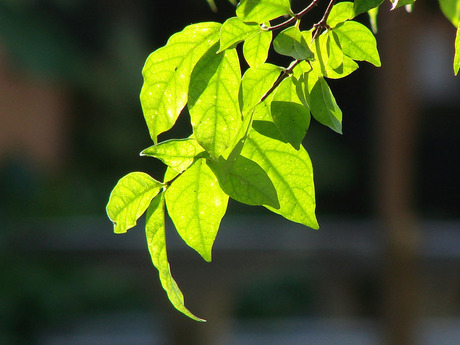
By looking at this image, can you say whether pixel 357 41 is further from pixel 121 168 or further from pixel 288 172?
pixel 121 168

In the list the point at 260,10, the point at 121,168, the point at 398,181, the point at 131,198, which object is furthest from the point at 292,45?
the point at 121,168

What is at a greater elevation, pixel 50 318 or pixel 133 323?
pixel 50 318

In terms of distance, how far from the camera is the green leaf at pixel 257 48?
0.37 m

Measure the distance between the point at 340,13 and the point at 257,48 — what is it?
54mm

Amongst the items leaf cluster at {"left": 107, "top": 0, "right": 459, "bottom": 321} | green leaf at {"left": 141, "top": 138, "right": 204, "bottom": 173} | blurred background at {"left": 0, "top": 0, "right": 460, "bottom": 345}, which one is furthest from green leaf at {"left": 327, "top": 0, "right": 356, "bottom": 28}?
blurred background at {"left": 0, "top": 0, "right": 460, "bottom": 345}

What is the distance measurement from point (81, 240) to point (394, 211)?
1.03 metres

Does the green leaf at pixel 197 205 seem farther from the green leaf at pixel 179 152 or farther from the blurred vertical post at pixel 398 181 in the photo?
the blurred vertical post at pixel 398 181

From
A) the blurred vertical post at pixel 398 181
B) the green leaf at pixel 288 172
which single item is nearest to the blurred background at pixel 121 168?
the blurred vertical post at pixel 398 181

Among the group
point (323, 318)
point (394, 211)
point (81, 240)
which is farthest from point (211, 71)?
point (323, 318)

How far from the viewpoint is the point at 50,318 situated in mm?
3459

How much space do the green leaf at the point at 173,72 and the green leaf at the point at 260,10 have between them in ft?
0.08

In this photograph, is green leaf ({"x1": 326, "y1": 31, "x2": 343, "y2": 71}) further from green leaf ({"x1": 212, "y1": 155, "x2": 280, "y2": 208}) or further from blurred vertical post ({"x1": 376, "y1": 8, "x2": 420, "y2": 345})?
blurred vertical post ({"x1": 376, "y1": 8, "x2": 420, "y2": 345})

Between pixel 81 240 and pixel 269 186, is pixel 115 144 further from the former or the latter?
pixel 269 186

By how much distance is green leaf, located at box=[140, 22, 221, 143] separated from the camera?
14.8 inches
